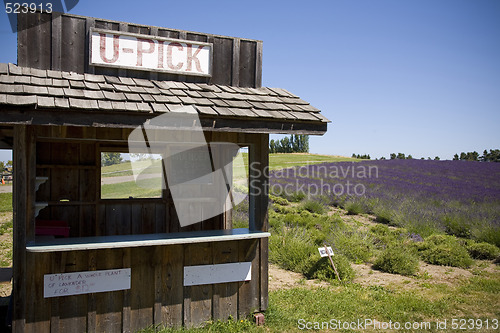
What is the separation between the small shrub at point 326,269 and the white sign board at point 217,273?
10.8ft

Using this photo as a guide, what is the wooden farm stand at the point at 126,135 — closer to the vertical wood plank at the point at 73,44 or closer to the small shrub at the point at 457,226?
the vertical wood plank at the point at 73,44

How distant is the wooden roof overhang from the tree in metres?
2.14

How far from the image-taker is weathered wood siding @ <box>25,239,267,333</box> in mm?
4227

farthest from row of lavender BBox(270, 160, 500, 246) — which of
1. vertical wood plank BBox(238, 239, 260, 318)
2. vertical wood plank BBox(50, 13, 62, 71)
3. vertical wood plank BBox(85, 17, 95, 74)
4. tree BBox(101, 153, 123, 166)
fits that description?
vertical wood plank BBox(50, 13, 62, 71)

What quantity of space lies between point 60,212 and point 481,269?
8.49m

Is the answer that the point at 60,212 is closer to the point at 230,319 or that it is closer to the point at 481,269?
the point at 230,319

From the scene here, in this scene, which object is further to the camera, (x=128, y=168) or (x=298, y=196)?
(x=298, y=196)

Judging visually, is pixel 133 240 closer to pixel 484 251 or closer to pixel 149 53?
pixel 149 53

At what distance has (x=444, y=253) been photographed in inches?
366

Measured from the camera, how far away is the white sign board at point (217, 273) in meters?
4.82

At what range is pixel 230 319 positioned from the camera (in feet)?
16.5

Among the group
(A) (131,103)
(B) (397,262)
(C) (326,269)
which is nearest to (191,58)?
(A) (131,103)

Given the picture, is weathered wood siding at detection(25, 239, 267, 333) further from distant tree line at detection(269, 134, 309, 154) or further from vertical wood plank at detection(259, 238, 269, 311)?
distant tree line at detection(269, 134, 309, 154)

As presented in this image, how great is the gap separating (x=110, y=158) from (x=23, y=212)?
283 cm
